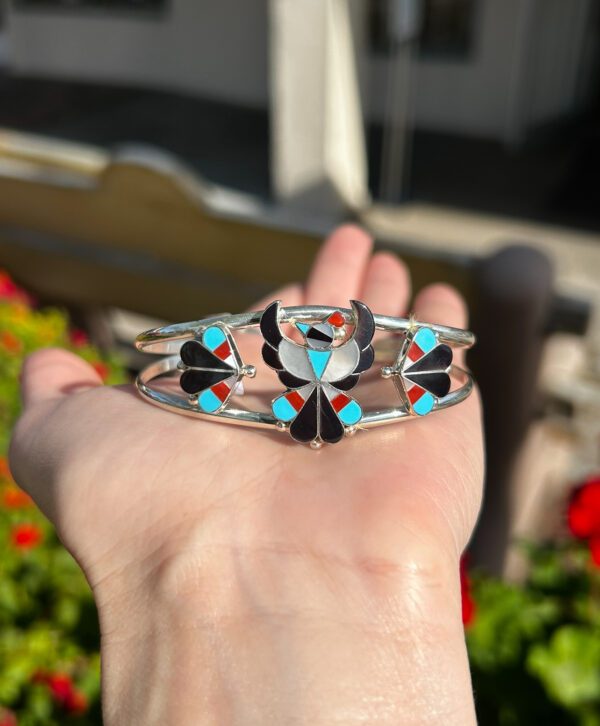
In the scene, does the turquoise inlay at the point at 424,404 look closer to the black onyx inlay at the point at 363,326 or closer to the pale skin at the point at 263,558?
the pale skin at the point at 263,558

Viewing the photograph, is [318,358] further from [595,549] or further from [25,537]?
→ [25,537]

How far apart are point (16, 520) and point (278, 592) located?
1.64 m

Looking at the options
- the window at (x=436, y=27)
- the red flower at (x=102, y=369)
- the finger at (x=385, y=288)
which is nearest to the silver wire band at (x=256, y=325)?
the finger at (x=385, y=288)

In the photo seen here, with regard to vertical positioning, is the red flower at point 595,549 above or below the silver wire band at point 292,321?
below

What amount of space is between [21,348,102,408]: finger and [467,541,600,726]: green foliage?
1.33 meters

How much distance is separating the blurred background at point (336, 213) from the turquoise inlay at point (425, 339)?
2.51 feet

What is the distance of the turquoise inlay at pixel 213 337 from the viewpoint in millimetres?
1411

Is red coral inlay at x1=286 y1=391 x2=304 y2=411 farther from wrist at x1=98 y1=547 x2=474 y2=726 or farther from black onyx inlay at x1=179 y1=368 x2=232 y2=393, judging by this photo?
wrist at x1=98 y1=547 x2=474 y2=726

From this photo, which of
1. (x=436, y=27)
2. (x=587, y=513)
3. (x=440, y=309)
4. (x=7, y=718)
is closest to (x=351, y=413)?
(x=440, y=309)

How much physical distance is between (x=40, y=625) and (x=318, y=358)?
1500 millimetres

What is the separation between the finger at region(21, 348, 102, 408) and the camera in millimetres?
1668

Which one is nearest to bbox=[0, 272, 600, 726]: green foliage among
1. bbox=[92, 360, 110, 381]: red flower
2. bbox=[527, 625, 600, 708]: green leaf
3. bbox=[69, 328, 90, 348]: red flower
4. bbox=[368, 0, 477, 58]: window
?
bbox=[527, 625, 600, 708]: green leaf

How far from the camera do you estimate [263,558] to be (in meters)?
1.21

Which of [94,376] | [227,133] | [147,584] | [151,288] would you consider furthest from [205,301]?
[227,133]
